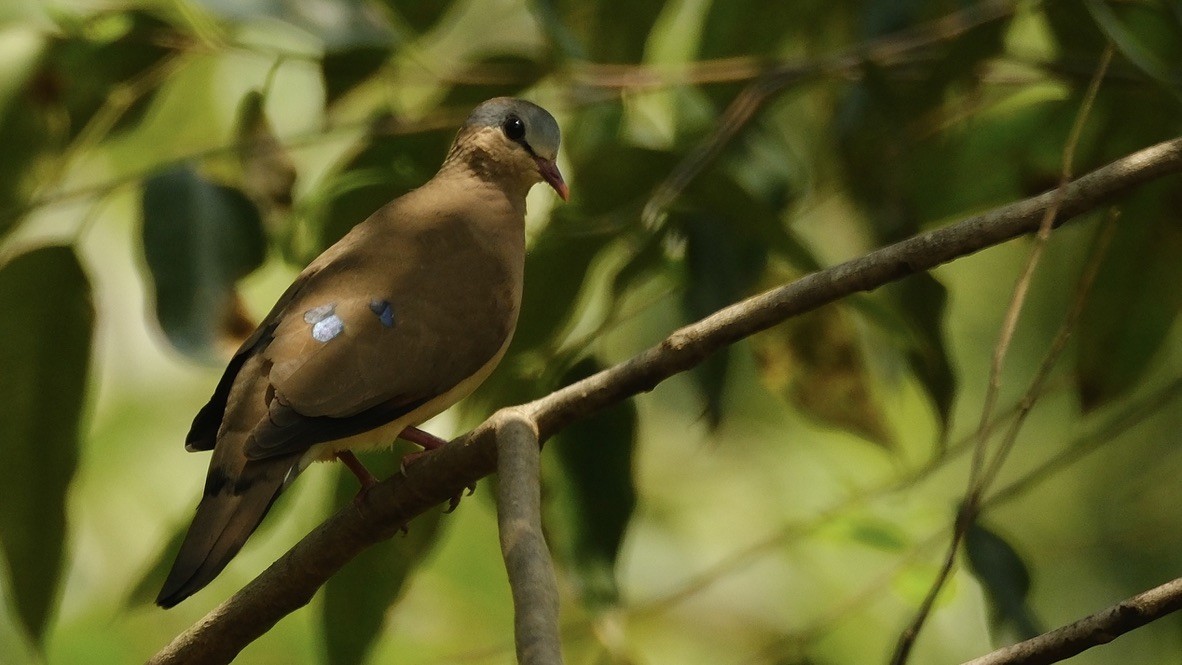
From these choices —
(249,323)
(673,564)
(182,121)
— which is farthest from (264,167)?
(673,564)

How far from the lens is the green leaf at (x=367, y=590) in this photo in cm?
248

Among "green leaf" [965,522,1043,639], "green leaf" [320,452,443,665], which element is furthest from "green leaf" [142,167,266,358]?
"green leaf" [965,522,1043,639]

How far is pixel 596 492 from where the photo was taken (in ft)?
7.80

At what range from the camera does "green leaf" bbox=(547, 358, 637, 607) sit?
2332mm

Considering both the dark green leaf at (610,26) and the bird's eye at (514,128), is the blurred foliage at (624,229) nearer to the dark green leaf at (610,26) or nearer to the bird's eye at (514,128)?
the dark green leaf at (610,26)

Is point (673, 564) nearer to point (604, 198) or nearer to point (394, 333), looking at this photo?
point (604, 198)

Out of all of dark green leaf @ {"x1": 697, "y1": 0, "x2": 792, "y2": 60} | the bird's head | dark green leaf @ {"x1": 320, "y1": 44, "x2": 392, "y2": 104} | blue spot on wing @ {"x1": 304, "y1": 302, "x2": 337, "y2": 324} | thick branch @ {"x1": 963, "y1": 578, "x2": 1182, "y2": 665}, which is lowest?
thick branch @ {"x1": 963, "y1": 578, "x2": 1182, "y2": 665}

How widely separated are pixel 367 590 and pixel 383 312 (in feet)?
1.71

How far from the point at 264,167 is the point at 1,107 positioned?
51 centimetres

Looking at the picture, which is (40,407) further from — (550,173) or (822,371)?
(822,371)

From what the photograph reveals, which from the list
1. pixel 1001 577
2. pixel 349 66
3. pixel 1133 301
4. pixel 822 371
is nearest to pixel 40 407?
pixel 349 66

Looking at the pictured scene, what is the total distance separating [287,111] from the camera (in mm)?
3285

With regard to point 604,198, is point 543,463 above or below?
below

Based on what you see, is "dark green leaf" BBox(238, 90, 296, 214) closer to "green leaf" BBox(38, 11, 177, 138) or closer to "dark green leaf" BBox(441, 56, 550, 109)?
"green leaf" BBox(38, 11, 177, 138)
